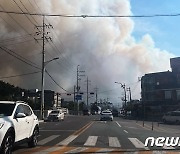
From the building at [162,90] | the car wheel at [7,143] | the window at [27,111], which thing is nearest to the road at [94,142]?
the window at [27,111]

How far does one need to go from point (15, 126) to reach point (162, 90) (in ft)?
309

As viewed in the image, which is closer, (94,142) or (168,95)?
(94,142)

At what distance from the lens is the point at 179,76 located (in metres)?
102

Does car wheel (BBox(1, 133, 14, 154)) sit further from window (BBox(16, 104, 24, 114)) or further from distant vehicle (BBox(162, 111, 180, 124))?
distant vehicle (BBox(162, 111, 180, 124))

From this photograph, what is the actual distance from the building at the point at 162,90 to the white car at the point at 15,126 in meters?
76.3

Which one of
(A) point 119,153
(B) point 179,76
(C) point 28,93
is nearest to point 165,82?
(B) point 179,76

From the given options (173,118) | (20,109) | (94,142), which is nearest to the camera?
(20,109)

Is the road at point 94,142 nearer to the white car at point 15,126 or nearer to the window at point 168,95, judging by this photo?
the white car at point 15,126

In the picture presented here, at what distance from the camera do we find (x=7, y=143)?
1076 centimetres

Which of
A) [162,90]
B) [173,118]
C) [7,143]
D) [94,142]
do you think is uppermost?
[162,90]

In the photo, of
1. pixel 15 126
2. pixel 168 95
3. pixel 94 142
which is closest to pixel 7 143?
pixel 15 126

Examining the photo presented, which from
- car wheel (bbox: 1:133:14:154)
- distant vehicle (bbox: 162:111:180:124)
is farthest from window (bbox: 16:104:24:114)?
distant vehicle (bbox: 162:111:180:124)

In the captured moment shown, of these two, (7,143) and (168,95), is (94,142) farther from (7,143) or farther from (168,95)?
(168,95)

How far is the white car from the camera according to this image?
1057cm
